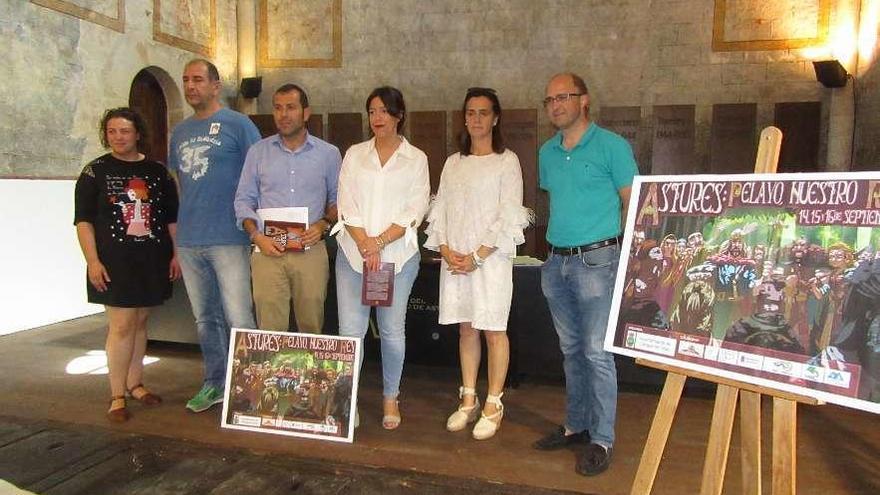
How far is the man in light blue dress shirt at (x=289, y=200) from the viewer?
8.82ft

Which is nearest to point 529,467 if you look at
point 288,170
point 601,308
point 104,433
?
point 601,308

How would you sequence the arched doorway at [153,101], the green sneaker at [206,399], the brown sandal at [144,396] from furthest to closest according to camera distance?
1. the arched doorway at [153,101]
2. the brown sandal at [144,396]
3. the green sneaker at [206,399]

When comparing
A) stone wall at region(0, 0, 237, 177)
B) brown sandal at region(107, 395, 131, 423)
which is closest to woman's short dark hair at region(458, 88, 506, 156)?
brown sandal at region(107, 395, 131, 423)

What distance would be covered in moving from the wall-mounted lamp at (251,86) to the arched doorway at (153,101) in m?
1.07

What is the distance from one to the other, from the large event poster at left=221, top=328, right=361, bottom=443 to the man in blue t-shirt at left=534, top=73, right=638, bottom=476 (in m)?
0.94

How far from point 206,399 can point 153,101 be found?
5.42 m

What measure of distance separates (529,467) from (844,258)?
4.69 ft

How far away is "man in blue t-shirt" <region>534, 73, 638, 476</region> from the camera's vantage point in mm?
2352

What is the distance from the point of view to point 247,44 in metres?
8.26

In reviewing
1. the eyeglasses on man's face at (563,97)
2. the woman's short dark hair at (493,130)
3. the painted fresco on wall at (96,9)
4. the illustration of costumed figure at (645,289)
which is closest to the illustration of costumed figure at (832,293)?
the illustration of costumed figure at (645,289)

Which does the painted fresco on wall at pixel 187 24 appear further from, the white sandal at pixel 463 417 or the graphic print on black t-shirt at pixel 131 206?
the white sandal at pixel 463 417

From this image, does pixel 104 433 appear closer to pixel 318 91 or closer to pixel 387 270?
pixel 387 270

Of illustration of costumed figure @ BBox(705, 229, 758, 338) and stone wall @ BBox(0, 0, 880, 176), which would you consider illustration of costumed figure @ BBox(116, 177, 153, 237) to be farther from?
stone wall @ BBox(0, 0, 880, 176)

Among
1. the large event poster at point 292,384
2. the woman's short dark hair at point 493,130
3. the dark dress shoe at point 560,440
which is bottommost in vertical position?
the dark dress shoe at point 560,440
